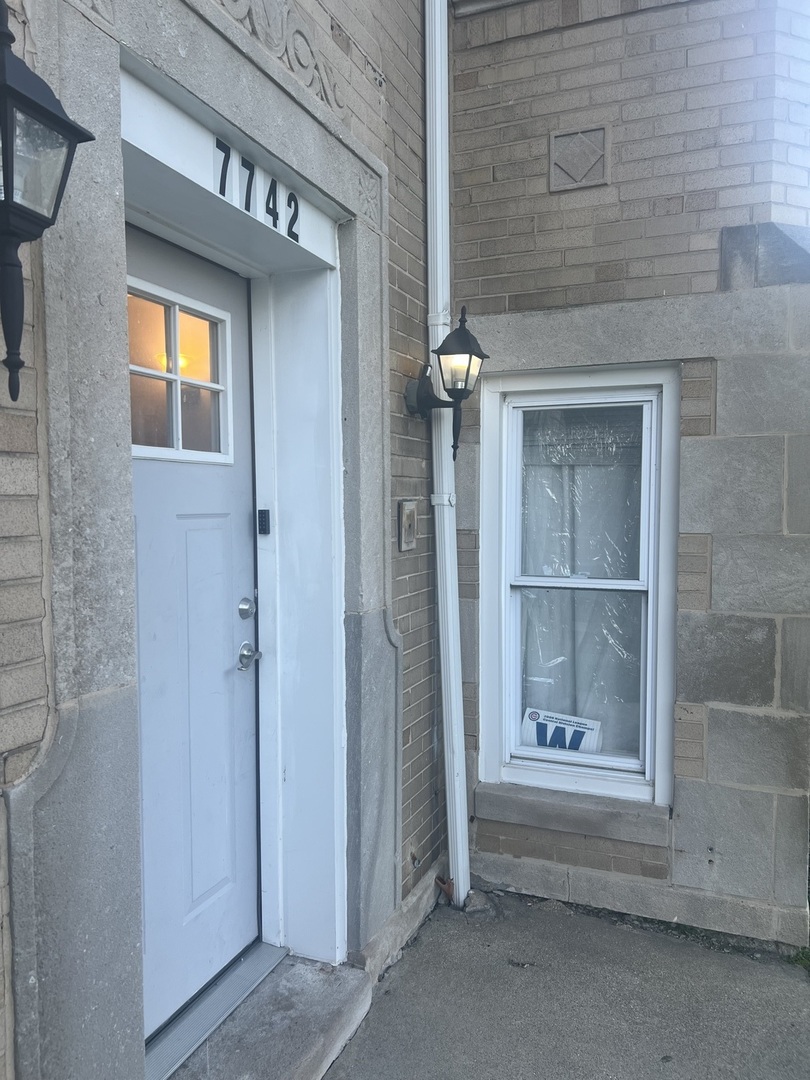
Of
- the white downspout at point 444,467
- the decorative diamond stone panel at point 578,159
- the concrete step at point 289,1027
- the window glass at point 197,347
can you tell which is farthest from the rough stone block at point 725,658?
the window glass at point 197,347

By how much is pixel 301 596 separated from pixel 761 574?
1963mm

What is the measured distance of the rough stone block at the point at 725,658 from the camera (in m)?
3.27

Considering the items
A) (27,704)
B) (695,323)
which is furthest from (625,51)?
(27,704)

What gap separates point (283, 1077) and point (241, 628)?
4.64 ft

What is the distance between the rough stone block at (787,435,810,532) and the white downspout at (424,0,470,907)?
1.44m

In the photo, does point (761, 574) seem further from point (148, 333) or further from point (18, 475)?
point (18, 475)

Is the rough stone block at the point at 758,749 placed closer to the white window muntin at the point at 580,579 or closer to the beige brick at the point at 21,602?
the white window muntin at the point at 580,579

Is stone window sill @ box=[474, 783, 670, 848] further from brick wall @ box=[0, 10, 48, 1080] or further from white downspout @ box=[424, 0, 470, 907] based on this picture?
brick wall @ box=[0, 10, 48, 1080]

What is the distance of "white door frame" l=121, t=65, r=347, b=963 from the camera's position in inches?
109

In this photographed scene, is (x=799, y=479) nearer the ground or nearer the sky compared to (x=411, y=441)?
nearer the ground

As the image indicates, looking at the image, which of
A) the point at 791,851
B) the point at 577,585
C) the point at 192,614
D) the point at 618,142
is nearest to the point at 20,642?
the point at 192,614

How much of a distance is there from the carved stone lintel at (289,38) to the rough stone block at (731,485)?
2037 mm

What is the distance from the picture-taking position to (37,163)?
133 cm

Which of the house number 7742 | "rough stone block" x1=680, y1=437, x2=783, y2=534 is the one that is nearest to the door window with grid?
the house number 7742
